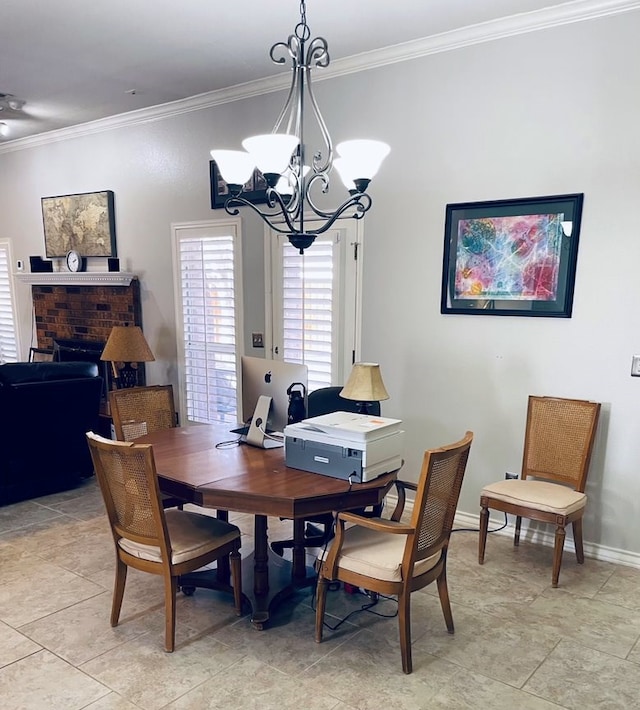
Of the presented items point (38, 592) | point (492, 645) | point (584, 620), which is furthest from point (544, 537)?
point (38, 592)

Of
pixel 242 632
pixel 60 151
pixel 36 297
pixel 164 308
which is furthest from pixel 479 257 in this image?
pixel 36 297

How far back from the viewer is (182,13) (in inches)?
121

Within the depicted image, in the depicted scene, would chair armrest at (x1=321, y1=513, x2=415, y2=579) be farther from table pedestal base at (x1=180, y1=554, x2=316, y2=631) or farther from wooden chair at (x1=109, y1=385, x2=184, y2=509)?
wooden chair at (x1=109, y1=385, x2=184, y2=509)

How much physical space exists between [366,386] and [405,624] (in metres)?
1.28

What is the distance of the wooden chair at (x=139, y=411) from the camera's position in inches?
125

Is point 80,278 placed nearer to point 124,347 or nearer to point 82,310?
point 82,310

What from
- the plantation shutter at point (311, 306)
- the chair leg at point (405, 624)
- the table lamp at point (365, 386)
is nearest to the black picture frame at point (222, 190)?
the plantation shutter at point (311, 306)

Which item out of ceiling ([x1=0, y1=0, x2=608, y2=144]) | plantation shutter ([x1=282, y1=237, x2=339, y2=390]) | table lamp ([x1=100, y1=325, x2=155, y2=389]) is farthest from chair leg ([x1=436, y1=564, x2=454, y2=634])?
table lamp ([x1=100, y1=325, x2=155, y2=389])

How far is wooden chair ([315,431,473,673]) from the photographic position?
2.12 m

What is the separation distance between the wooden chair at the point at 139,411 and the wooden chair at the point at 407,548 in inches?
45.5

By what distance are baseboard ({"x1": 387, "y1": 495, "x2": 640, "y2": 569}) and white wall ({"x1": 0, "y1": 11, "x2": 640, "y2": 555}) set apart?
53 millimetres

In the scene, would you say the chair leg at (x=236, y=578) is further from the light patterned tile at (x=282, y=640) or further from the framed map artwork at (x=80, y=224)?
the framed map artwork at (x=80, y=224)

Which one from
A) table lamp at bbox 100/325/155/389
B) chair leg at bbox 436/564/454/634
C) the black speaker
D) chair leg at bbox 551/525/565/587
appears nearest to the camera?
chair leg at bbox 436/564/454/634

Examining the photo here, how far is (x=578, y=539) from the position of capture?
3.13 metres
